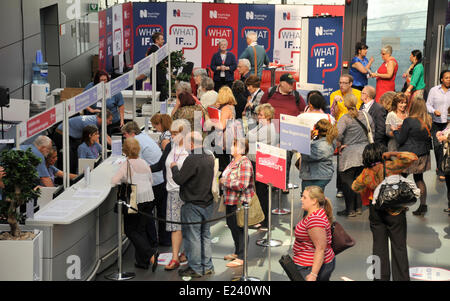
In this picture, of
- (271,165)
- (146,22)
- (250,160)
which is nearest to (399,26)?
(146,22)

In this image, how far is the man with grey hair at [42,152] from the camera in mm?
6961

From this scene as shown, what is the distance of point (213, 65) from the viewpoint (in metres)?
12.4

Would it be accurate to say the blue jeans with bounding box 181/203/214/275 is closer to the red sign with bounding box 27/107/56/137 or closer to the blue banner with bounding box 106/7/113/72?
the red sign with bounding box 27/107/56/137

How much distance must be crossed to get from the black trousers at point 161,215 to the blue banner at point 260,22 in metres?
7.79

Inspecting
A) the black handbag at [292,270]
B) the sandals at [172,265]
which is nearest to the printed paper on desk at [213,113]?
the sandals at [172,265]

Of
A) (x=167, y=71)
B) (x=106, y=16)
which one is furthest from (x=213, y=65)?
(x=106, y=16)

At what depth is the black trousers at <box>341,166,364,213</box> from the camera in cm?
845

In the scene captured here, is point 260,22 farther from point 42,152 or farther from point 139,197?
point 139,197

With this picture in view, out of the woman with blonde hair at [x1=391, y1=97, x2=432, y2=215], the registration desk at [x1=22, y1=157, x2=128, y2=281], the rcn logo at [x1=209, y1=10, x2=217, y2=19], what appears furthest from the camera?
the rcn logo at [x1=209, y1=10, x2=217, y2=19]

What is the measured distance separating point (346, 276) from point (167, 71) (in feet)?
19.7

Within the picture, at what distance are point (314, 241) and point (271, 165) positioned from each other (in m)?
1.74

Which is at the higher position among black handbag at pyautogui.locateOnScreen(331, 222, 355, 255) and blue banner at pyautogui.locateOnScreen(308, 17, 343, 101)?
blue banner at pyautogui.locateOnScreen(308, 17, 343, 101)

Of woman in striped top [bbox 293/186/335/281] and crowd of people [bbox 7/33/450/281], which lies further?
crowd of people [bbox 7/33/450/281]

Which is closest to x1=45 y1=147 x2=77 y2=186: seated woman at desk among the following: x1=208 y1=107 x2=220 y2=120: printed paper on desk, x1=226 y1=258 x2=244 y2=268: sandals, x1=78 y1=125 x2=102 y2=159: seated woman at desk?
x1=78 y1=125 x2=102 y2=159: seated woman at desk
